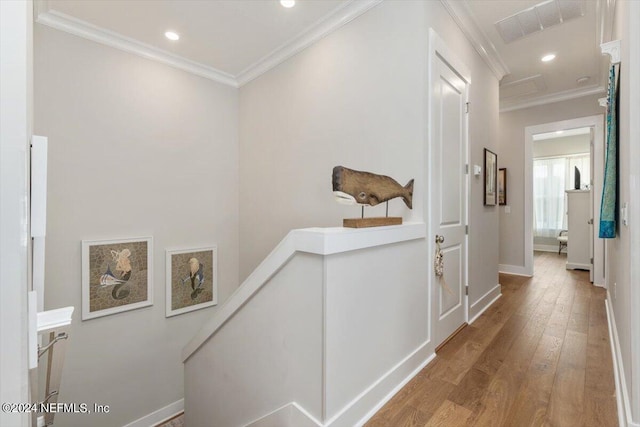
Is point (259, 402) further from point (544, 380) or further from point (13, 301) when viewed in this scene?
point (544, 380)

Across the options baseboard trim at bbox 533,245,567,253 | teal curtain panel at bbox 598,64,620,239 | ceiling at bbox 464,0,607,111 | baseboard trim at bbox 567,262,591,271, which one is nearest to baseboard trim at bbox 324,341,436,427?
teal curtain panel at bbox 598,64,620,239

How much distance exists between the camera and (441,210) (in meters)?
2.23

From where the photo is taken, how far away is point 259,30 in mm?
2764

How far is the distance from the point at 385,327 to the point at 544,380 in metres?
1.08

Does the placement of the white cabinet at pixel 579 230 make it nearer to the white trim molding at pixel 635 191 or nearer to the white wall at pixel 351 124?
the white wall at pixel 351 124

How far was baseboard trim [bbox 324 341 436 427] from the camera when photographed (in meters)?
1.39

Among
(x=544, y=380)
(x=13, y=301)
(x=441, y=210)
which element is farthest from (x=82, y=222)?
(x=544, y=380)

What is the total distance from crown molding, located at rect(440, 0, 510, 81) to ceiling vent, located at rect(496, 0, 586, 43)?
0.17 meters

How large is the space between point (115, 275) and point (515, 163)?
19.1ft

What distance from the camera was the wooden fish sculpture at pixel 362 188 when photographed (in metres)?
1.45

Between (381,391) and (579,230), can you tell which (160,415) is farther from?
(579,230)

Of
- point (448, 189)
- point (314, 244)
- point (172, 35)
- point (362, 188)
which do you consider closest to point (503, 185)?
point (448, 189)

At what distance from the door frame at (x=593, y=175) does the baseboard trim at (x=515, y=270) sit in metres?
0.02

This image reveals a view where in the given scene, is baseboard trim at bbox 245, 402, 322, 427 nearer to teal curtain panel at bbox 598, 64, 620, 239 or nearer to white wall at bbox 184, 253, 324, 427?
white wall at bbox 184, 253, 324, 427
